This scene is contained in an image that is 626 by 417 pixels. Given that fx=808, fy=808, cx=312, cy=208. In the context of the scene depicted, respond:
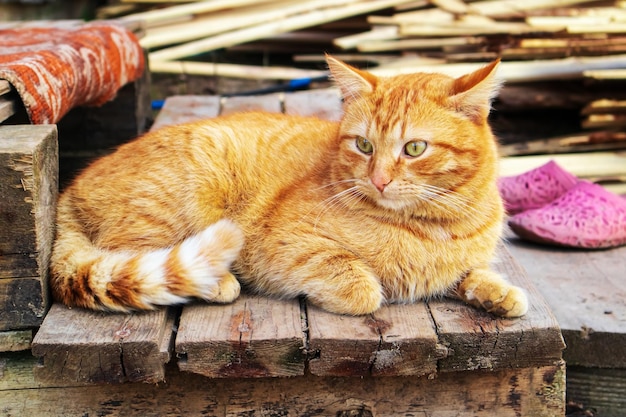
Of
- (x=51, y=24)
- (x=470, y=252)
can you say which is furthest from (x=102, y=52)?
(x=470, y=252)

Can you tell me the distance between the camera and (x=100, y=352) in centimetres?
241

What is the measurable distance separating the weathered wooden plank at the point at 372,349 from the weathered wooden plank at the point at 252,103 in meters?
2.56

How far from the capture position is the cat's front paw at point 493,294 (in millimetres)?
2582

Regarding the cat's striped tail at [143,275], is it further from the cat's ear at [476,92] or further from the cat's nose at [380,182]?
the cat's ear at [476,92]

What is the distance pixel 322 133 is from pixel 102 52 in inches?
58.0

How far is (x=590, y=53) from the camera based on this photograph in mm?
6430

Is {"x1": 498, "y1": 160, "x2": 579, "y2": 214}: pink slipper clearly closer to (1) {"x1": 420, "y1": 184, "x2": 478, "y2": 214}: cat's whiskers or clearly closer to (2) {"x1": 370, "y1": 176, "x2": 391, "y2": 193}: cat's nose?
(1) {"x1": 420, "y1": 184, "x2": 478, "y2": 214}: cat's whiskers

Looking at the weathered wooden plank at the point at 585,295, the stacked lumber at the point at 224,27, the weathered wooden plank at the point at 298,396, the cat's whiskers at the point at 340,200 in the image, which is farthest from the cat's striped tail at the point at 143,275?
the stacked lumber at the point at 224,27

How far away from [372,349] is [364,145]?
70 centimetres

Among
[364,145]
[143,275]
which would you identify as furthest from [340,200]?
[143,275]

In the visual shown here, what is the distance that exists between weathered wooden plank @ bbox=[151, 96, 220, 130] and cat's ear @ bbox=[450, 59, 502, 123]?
6.82ft

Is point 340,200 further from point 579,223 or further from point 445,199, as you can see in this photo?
point 579,223

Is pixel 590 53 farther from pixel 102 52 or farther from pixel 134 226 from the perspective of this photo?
pixel 134 226

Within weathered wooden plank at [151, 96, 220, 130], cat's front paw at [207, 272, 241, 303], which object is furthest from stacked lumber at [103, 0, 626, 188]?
cat's front paw at [207, 272, 241, 303]
